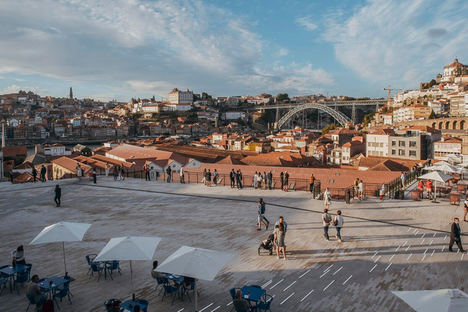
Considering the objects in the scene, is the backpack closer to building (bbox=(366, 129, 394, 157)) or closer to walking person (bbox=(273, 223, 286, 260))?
walking person (bbox=(273, 223, 286, 260))

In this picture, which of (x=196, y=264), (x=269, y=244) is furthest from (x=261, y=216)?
(x=196, y=264)

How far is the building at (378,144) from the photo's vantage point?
5097 cm

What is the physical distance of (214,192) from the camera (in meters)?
16.3

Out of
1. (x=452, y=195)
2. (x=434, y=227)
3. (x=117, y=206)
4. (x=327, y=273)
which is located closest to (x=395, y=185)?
(x=452, y=195)

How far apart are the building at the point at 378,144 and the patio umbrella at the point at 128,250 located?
49.9 metres

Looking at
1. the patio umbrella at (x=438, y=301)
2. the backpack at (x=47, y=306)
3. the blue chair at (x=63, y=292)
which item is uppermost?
the patio umbrella at (x=438, y=301)

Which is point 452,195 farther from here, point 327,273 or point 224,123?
point 224,123

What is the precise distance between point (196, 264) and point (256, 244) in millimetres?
4133

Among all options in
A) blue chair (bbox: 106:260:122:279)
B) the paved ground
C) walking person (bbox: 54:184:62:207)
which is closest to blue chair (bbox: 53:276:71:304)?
the paved ground

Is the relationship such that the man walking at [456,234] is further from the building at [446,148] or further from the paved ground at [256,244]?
the building at [446,148]

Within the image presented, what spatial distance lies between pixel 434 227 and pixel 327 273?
5.10 m

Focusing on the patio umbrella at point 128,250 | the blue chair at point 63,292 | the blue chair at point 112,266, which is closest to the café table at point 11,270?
the blue chair at point 63,292

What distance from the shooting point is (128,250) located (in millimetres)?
6289

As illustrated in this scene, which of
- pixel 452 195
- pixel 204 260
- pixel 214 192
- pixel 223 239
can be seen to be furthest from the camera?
pixel 214 192
